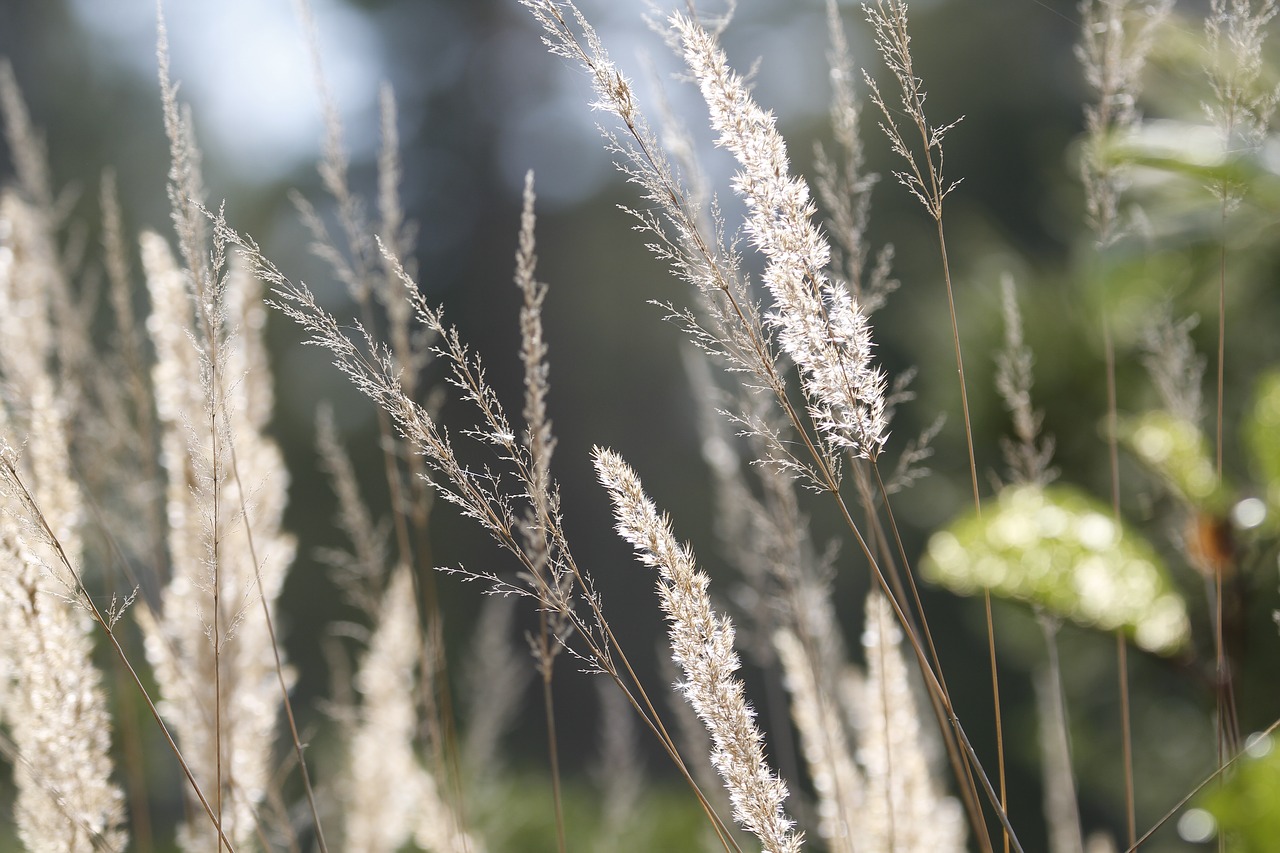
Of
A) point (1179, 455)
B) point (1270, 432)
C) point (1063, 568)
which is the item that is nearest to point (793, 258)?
point (1270, 432)

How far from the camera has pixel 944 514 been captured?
3174 millimetres

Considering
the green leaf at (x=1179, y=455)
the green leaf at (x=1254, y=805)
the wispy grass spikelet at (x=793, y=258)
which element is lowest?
the green leaf at (x=1254, y=805)

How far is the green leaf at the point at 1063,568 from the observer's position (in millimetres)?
1118

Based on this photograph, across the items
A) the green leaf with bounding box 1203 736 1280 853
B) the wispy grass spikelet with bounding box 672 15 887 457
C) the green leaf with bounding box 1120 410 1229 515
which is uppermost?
the wispy grass spikelet with bounding box 672 15 887 457

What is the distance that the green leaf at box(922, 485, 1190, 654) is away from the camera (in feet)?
3.67

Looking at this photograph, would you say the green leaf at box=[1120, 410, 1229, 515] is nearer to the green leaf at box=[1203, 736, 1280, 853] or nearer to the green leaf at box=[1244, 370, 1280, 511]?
the green leaf at box=[1244, 370, 1280, 511]

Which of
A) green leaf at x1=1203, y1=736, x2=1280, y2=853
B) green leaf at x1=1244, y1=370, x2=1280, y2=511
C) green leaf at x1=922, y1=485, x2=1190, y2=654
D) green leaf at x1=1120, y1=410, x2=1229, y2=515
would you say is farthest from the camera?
green leaf at x1=1120, y1=410, x2=1229, y2=515

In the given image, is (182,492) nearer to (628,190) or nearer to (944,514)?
(944,514)

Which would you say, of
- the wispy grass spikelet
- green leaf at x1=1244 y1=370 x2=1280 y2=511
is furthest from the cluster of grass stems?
green leaf at x1=1244 y1=370 x2=1280 y2=511

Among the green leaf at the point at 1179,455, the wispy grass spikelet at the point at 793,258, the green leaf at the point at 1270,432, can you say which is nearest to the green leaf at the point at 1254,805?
the wispy grass spikelet at the point at 793,258

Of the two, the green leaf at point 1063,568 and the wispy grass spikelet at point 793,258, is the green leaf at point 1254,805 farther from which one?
the green leaf at point 1063,568

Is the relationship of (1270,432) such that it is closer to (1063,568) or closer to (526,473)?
(1063,568)

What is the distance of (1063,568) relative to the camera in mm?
1161

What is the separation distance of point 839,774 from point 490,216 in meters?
6.80
